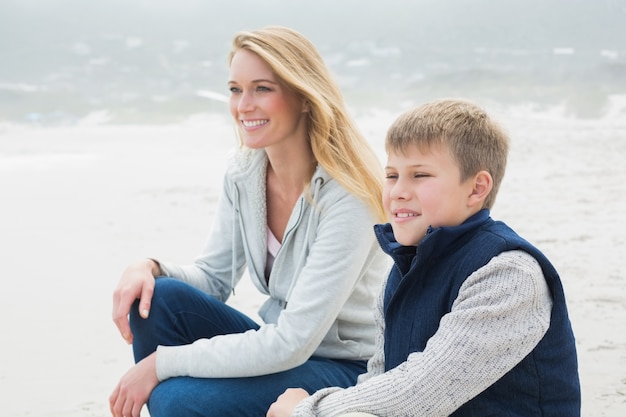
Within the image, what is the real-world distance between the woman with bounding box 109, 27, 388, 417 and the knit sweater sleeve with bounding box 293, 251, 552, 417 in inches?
20.1

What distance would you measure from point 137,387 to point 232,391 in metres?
0.23

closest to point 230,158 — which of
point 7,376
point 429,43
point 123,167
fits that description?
point 7,376

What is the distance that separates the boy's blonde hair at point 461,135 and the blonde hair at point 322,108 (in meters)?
0.46

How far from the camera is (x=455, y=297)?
5.14 ft

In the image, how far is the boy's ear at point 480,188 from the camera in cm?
163

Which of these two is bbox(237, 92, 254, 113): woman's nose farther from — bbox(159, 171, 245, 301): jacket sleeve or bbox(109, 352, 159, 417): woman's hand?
bbox(109, 352, 159, 417): woman's hand

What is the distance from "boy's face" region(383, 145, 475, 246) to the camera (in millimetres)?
1626

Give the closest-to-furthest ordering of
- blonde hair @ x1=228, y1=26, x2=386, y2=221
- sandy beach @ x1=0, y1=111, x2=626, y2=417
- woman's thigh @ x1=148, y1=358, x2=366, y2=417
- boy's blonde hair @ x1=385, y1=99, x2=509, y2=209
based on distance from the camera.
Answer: boy's blonde hair @ x1=385, y1=99, x2=509, y2=209, woman's thigh @ x1=148, y1=358, x2=366, y2=417, blonde hair @ x1=228, y1=26, x2=386, y2=221, sandy beach @ x1=0, y1=111, x2=626, y2=417

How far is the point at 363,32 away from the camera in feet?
107

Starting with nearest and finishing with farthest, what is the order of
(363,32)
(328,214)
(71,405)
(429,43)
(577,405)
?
(577,405) → (328,214) → (71,405) → (429,43) → (363,32)

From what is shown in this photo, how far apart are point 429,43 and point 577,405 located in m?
28.9

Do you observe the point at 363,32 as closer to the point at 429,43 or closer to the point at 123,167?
the point at 429,43

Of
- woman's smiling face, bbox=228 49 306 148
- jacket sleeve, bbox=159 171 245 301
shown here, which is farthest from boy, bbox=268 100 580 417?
jacket sleeve, bbox=159 171 245 301

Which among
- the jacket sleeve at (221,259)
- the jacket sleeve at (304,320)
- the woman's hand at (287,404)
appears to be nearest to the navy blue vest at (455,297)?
the woman's hand at (287,404)
